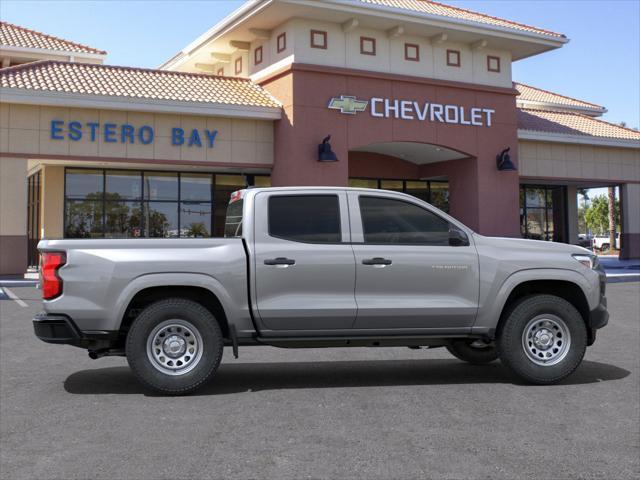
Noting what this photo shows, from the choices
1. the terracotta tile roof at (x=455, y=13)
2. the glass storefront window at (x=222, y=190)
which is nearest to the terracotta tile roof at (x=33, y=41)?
the glass storefront window at (x=222, y=190)

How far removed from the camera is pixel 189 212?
2694 centimetres

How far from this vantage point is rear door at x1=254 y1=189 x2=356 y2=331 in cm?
708

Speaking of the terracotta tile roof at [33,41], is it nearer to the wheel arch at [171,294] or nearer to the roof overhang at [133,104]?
the roof overhang at [133,104]

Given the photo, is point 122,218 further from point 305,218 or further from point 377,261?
point 377,261

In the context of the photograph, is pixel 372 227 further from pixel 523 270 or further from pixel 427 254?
pixel 523 270

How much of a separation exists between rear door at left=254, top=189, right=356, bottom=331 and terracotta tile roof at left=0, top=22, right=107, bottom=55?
28.4 metres

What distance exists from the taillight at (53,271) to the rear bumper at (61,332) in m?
0.22

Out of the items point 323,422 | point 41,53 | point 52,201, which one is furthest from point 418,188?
point 323,422

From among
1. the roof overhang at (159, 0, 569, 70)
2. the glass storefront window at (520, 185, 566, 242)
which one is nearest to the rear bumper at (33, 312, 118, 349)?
the roof overhang at (159, 0, 569, 70)

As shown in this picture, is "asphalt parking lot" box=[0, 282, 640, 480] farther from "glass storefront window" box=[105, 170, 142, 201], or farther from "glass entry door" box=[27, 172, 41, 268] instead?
"glass entry door" box=[27, 172, 41, 268]

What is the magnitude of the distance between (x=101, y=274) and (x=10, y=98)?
1646 cm

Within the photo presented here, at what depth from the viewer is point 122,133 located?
22672 mm

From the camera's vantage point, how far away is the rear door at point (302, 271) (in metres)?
7.08

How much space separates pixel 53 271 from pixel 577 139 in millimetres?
27680
